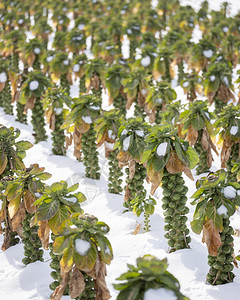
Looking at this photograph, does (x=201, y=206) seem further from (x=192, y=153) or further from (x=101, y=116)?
(x=101, y=116)

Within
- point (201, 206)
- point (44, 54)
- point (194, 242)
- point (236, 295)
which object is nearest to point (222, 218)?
point (201, 206)

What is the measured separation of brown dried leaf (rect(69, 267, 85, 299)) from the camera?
10.4ft

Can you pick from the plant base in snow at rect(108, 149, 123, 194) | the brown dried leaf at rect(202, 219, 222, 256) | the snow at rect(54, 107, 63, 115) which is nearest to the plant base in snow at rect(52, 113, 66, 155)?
the snow at rect(54, 107, 63, 115)

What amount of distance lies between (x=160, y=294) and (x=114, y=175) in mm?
4233

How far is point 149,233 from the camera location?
16.3 ft

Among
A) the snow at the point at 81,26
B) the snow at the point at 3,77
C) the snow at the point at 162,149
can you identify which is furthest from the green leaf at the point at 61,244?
the snow at the point at 81,26

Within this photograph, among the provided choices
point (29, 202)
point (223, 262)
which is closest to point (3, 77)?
point (29, 202)

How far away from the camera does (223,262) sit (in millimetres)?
3844

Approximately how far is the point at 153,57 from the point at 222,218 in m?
8.86

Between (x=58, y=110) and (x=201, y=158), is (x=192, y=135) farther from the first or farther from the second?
(x=58, y=110)

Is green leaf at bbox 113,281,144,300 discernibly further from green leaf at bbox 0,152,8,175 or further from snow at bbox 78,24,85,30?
snow at bbox 78,24,85,30

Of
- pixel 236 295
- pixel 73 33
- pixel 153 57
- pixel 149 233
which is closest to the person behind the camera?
pixel 236 295

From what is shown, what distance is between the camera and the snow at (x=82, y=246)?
305 centimetres

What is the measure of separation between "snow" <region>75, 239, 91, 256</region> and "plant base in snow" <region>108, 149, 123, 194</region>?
3.32 metres
